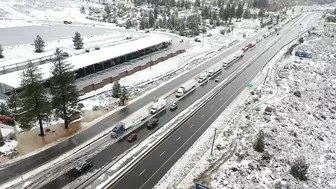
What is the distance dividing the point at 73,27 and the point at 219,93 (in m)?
104

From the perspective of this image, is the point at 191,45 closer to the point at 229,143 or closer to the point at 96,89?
the point at 96,89

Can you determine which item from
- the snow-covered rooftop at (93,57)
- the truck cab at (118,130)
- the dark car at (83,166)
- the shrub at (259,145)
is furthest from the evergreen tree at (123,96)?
the shrub at (259,145)

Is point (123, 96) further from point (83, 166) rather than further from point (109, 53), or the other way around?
point (109, 53)

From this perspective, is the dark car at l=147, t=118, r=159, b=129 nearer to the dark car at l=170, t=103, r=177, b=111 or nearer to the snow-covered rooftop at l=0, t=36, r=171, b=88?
the dark car at l=170, t=103, r=177, b=111

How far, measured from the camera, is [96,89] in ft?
222

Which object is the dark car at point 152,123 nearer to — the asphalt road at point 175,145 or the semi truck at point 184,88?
the asphalt road at point 175,145

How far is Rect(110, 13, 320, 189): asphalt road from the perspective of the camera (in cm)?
3866

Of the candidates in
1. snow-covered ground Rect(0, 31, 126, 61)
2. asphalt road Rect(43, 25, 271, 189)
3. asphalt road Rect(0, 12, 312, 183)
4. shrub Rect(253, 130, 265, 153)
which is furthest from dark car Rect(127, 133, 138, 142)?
snow-covered ground Rect(0, 31, 126, 61)

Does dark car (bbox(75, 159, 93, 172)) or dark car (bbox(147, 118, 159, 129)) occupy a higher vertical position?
dark car (bbox(147, 118, 159, 129))

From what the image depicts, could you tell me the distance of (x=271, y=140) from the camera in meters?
51.9

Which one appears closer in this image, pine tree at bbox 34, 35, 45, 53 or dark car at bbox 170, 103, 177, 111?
dark car at bbox 170, 103, 177, 111

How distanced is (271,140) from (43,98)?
4192 cm

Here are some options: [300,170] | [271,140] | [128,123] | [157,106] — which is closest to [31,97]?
[128,123]

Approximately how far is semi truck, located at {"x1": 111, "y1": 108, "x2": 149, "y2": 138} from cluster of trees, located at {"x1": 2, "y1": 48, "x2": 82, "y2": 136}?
856 cm
